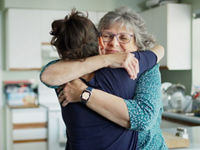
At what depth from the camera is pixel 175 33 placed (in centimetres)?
441

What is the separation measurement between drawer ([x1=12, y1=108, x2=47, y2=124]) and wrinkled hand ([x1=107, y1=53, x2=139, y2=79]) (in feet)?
11.6

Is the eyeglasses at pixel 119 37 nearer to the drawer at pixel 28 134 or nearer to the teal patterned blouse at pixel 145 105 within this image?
the teal patterned blouse at pixel 145 105

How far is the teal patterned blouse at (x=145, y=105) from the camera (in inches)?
47.5

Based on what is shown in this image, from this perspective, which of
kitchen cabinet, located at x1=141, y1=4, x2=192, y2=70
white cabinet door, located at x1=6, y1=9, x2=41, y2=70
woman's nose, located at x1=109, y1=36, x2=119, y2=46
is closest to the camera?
woman's nose, located at x1=109, y1=36, x2=119, y2=46

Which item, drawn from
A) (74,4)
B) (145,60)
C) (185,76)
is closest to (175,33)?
(185,76)

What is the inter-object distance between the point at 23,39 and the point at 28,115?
100 centimetres

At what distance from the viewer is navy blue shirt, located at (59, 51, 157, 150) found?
1218mm

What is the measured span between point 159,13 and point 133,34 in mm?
3065

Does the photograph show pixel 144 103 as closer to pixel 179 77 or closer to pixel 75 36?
pixel 75 36

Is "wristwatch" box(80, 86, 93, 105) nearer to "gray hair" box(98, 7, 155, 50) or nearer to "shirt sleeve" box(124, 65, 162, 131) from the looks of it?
"shirt sleeve" box(124, 65, 162, 131)

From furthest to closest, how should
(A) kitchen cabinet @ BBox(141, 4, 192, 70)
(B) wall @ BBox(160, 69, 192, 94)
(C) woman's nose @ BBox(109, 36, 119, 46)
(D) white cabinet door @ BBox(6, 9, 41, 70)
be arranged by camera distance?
(D) white cabinet door @ BBox(6, 9, 41, 70) → (B) wall @ BBox(160, 69, 192, 94) → (A) kitchen cabinet @ BBox(141, 4, 192, 70) → (C) woman's nose @ BBox(109, 36, 119, 46)

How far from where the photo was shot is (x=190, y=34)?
4492 mm

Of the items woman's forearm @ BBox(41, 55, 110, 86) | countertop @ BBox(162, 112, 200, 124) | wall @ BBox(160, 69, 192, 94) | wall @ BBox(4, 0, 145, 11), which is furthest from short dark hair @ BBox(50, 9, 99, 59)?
wall @ BBox(4, 0, 145, 11)

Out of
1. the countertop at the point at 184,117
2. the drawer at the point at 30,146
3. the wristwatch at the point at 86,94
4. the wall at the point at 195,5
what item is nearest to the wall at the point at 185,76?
the wall at the point at 195,5
